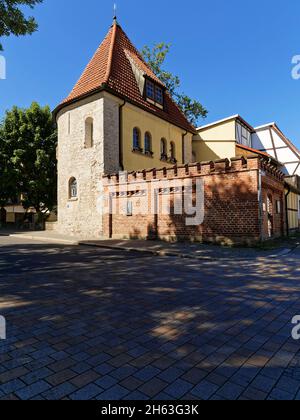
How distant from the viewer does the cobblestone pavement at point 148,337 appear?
238 cm

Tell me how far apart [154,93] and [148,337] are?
20127 mm

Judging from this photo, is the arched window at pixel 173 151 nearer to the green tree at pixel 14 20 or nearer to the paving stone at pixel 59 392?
the green tree at pixel 14 20

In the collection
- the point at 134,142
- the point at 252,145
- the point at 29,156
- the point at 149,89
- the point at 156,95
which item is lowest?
the point at 134,142

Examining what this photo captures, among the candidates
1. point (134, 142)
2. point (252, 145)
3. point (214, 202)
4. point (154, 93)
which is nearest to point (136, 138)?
point (134, 142)

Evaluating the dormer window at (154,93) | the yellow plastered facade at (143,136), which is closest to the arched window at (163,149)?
the yellow plastered facade at (143,136)

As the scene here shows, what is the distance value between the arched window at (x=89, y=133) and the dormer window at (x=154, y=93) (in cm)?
477

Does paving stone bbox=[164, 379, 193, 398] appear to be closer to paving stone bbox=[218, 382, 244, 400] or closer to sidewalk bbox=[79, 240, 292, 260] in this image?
paving stone bbox=[218, 382, 244, 400]

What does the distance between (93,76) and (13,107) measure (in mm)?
14153

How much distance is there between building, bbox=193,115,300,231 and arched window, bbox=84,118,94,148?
35.3ft

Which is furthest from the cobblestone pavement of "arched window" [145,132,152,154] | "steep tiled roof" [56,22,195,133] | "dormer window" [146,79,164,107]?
"dormer window" [146,79,164,107]

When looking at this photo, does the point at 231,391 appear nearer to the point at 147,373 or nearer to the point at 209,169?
the point at 147,373

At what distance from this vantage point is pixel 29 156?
89.2ft

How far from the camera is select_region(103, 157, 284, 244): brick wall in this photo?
11.6 meters
